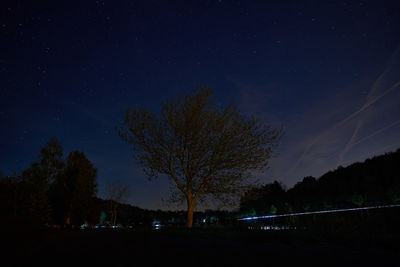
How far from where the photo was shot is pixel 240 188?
16156mm

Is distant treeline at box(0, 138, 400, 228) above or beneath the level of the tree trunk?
above

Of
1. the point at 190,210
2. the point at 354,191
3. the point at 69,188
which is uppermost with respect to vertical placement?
the point at 69,188

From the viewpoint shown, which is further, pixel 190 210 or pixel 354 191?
pixel 354 191

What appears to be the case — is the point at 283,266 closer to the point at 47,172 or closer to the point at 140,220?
the point at 47,172

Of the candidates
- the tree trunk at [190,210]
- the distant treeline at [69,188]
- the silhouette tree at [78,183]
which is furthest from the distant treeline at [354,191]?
the silhouette tree at [78,183]

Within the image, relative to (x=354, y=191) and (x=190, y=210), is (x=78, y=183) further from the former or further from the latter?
(x=354, y=191)

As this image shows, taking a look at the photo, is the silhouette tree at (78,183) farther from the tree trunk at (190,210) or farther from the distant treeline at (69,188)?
the tree trunk at (190,210)

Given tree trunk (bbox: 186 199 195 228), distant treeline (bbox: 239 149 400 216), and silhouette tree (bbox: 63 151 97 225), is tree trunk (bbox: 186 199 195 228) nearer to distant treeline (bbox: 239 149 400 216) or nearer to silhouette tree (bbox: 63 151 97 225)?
distant treeline (bbox: 239 149 400 216)

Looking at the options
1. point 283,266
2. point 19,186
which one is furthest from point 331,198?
point 19,186

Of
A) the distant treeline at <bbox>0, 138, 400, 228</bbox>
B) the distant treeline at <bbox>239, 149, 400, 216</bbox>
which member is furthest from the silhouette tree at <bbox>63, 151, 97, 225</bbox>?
the distant treeline at <bbox>239, 149, 400, 216</bbox>

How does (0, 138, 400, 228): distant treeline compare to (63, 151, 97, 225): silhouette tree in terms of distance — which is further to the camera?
(63, 151, 97, 225): silhouette tree

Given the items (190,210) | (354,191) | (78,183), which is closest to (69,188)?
(78,183)

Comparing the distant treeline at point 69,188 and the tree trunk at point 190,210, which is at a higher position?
the distant treeline at point 69,188

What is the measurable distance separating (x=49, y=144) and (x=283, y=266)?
4036cm
